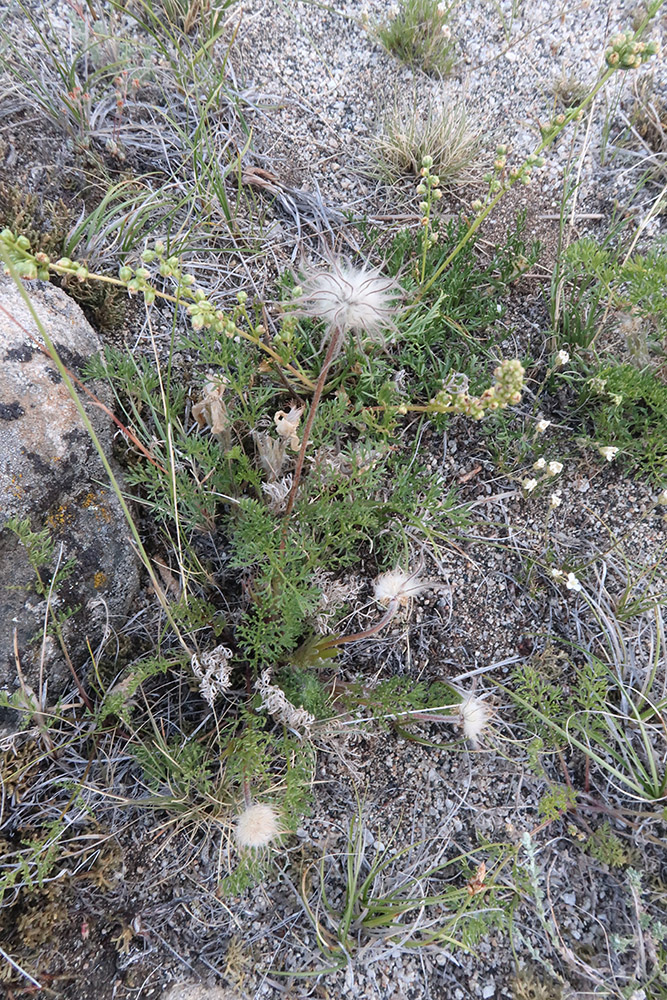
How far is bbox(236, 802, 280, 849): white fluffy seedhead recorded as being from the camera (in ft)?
6.92

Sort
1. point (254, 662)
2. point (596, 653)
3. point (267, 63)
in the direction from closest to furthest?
point (254, 662)
point (596, 653)
point (267, 63)

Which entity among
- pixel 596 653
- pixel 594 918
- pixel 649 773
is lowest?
pixel 594 918

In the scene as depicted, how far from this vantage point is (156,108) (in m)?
3.07

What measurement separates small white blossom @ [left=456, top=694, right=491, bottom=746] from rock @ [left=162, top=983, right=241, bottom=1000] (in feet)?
4.20

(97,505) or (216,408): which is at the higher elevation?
(216,408)

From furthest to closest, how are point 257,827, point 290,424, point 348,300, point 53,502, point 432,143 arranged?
1. point 432,143
2. point 53,502
3. point 290,424
4. point 257,827
5. point 348,300

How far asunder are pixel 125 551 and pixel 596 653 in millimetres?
2135

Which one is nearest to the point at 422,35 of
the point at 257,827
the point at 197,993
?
the point at 257,827

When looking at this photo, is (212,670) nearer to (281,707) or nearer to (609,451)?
(281,707)

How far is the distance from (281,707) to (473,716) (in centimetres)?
78

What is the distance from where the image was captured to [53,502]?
7.82ft

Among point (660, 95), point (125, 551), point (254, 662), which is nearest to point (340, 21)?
point (660, 95)

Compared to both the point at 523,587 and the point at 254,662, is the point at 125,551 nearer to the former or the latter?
the point at 254,662

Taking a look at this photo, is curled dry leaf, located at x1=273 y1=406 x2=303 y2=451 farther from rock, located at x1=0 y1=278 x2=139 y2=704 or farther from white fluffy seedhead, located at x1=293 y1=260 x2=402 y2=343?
rock, located at x1=0 y1=278 x2=139 y2=704
